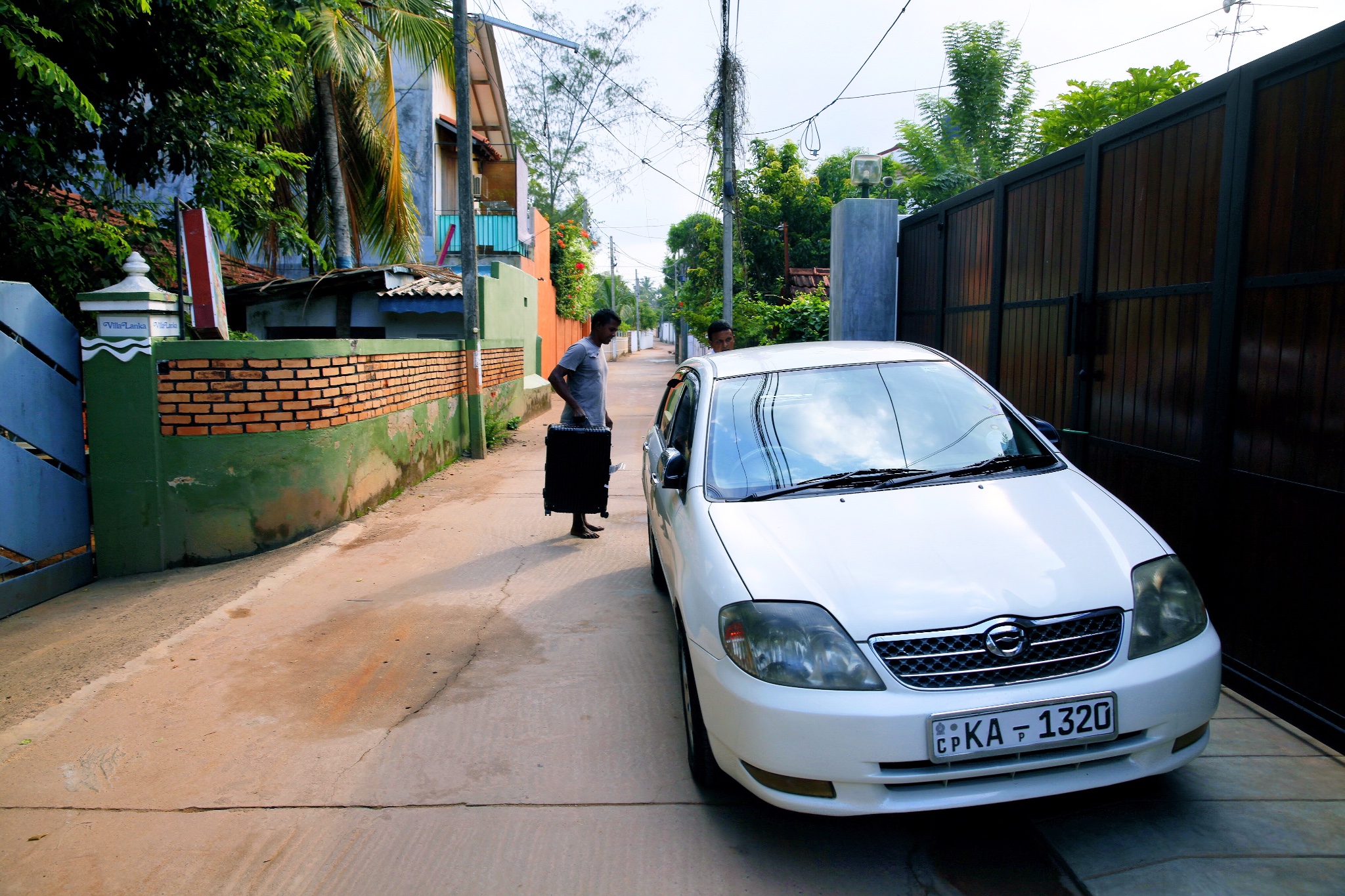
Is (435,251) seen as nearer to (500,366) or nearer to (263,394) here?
(500,366)

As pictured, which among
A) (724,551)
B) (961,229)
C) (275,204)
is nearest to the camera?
(724,551)

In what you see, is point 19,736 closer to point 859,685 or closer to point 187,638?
point 187,638

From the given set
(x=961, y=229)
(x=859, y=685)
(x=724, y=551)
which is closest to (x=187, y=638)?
(x=724, y=551)

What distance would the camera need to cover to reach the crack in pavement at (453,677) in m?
3.40

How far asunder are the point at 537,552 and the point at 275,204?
402 inches

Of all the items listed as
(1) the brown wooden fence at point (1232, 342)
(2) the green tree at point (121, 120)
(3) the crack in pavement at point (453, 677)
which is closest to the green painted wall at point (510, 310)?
(2) the green tree at point (121, 120)

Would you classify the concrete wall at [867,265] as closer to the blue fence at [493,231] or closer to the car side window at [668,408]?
the car side window at [668,408]

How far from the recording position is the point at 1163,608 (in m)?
2.72

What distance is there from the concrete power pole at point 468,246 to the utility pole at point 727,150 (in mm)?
7214

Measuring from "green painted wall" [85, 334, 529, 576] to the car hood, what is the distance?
14.5ft

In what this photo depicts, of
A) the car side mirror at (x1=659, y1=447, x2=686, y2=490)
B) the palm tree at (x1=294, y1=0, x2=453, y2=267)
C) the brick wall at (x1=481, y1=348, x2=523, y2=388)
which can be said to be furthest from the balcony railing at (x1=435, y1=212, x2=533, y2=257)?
the car side mirror at (x1=659, y1=447, x2=686, y2=490)

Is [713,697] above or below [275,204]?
below

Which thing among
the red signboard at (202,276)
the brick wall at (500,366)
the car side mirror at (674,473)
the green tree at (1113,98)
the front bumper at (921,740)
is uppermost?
the green tree at (1113,98)

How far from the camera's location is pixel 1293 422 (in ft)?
11.2
